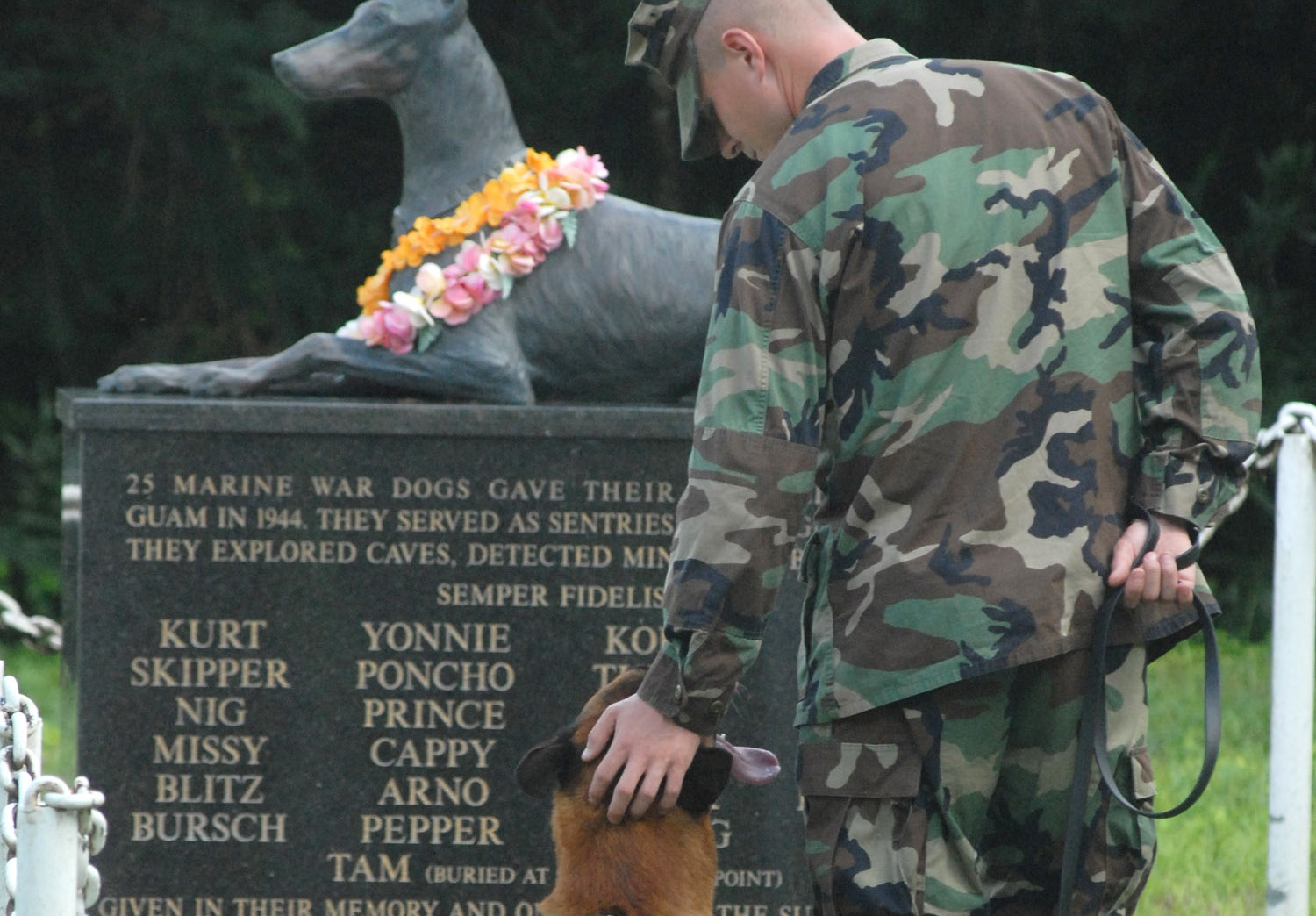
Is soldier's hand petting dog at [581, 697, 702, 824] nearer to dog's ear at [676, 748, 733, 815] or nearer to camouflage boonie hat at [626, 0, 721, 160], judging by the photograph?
dog's ear at [676, 748, 733, 815]

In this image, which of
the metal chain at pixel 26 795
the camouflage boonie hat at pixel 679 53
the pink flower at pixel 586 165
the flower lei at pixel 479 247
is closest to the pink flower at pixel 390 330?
the flower lei at pixel 479 247

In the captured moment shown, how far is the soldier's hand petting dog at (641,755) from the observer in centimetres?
231

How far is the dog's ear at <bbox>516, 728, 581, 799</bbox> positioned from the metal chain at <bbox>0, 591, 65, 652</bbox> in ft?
8.43

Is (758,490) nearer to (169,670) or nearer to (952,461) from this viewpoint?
(952,461)

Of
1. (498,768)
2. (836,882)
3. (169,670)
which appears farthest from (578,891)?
(169,670)

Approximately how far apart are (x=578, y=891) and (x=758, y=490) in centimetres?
71

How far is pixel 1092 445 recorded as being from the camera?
238cm

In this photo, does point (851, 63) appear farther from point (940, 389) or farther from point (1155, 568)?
point (1155, 568)

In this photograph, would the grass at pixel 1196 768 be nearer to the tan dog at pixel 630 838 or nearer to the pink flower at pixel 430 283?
the pink flower at pixel 430 283

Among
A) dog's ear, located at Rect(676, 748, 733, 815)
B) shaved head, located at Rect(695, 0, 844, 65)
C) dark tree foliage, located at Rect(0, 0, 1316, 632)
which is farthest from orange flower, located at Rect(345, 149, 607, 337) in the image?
dark tree foliage, located at Rect(0, 0, 1316, 632)

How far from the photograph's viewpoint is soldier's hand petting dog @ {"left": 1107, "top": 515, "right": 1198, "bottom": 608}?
232 centimetres

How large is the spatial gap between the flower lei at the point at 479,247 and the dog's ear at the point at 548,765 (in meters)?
1.87

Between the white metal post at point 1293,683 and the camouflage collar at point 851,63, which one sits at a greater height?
the camouflage collar at point 851,63

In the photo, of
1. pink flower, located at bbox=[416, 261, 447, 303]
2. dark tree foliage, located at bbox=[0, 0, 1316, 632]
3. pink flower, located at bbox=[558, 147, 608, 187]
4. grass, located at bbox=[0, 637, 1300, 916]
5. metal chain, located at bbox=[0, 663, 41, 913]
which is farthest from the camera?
dark tree foliage, located at bbox=[0, 0, 1316, 632]
